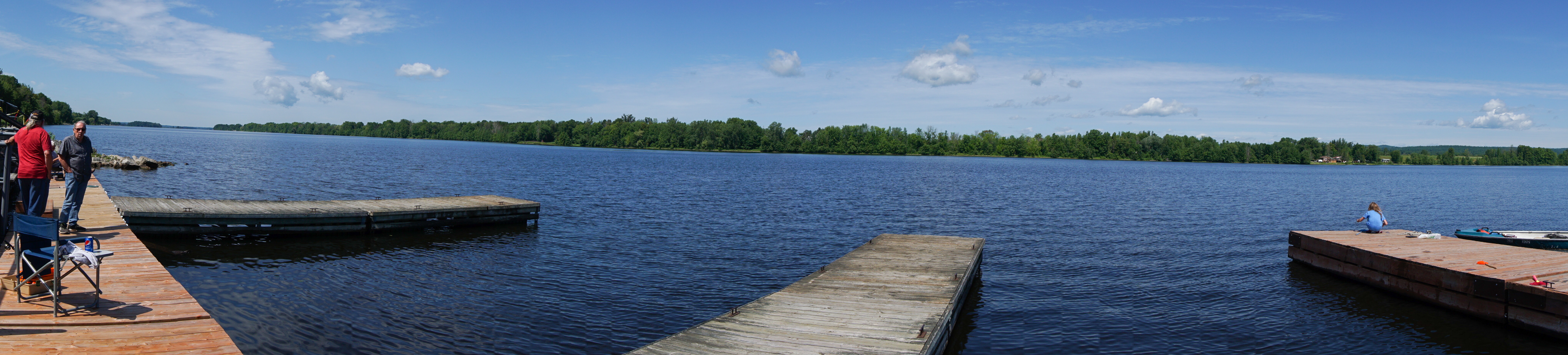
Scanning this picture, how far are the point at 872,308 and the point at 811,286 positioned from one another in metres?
1.89

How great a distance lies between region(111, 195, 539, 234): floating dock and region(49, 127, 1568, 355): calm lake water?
394 mm

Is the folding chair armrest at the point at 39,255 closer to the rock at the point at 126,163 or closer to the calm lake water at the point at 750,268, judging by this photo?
the calm lake water at the point at 750,268

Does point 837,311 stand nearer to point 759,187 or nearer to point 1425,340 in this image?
point 1425,340

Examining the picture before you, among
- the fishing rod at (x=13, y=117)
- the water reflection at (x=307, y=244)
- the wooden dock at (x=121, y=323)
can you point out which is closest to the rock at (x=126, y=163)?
the water reflection at (x=307, y=244)

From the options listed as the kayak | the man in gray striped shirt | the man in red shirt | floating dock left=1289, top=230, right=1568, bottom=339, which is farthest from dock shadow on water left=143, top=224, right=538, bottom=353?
the kayak

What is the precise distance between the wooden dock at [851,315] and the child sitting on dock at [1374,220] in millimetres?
13328

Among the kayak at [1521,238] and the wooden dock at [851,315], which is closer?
the wooden dock at [851,315]

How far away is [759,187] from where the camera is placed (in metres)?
49.5

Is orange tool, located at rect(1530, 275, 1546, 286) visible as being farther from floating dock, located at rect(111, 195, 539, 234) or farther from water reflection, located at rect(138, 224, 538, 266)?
floating dock, located at rect(111, 195, 539, 234)

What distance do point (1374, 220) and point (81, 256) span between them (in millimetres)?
28139

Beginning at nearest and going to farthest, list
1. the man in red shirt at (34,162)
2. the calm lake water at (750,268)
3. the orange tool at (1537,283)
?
the man in red shirt at (34,162), the calm lake water at (750,268), the orange tool at (1537,283)

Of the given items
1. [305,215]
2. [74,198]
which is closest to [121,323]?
[74,198]

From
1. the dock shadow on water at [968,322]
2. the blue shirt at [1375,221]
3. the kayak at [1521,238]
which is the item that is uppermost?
the blue shirt at [1375,221]

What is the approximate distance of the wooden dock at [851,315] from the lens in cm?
941
